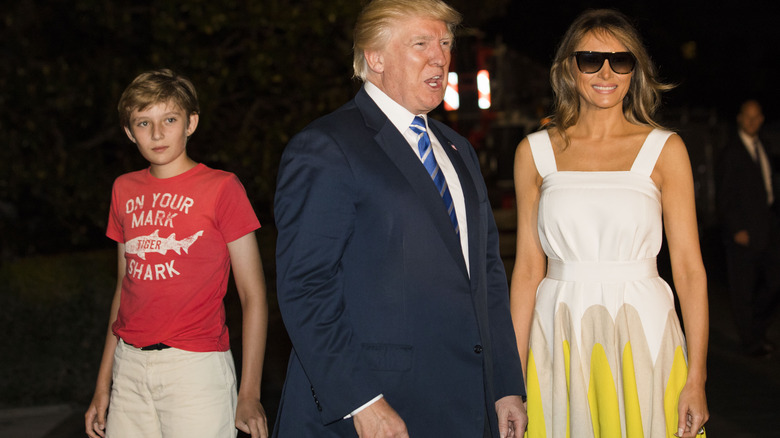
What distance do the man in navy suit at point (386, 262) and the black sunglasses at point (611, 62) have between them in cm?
99

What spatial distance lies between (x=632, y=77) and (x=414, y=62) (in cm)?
144

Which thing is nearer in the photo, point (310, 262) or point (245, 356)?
point (310, 262)

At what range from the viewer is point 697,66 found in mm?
39219

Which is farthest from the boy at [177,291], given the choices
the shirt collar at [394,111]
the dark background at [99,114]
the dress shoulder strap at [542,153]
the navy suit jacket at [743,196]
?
the navy suit jacket at [743,196]

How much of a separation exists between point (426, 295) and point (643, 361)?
1.29m

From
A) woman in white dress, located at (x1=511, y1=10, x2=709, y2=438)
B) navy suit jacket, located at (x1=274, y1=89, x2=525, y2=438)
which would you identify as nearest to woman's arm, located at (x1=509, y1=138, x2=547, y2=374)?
woman in white dress, located at (x1=511, y1=10, x2=709, y2=438)

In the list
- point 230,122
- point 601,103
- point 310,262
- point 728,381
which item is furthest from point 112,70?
point 310,262

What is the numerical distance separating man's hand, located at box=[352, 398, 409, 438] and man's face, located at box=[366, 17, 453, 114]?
95 cm

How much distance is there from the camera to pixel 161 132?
353 cm

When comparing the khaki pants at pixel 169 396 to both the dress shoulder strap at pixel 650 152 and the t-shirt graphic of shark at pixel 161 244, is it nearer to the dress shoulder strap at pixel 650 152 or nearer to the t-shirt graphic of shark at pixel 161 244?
the t-shirt graphic of shark at pixel 161 244

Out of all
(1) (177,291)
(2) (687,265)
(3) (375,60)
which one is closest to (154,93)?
(1) (177,291)

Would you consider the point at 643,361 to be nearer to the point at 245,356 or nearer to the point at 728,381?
the point at 245,356

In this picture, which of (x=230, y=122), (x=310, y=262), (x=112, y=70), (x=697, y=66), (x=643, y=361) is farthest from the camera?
(x=697, y=66)

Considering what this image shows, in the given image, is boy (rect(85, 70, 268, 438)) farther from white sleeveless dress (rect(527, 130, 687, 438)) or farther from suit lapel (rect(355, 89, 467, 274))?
white sleeveless dress (rect(527, 130, 687, 438))
